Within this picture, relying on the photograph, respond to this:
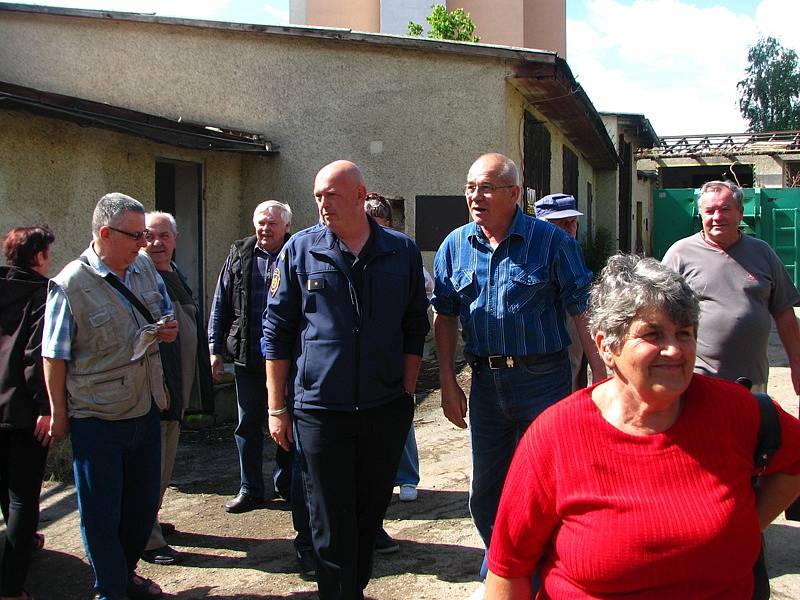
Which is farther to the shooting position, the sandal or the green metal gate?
the green metal gate

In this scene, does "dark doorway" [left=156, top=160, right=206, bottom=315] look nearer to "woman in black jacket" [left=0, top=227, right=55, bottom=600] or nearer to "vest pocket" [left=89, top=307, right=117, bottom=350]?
"woman in black jacket" [left=0, top=227, right=55, bottom=600]

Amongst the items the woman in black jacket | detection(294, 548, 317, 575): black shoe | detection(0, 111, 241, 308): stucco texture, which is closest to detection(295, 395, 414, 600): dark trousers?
detection(294, 548, 317, 575): black shoe

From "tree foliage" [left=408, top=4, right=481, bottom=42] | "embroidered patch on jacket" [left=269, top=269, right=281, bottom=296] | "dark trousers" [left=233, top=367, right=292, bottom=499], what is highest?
"tree foliage" [left=408, top=4, right=481, bottom=42]

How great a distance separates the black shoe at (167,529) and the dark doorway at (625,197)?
707 inches

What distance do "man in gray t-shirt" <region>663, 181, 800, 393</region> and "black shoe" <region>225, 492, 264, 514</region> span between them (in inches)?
114

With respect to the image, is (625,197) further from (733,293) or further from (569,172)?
(733,293)

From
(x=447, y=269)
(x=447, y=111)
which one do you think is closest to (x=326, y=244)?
(x=447, y=269)

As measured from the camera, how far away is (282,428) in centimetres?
350

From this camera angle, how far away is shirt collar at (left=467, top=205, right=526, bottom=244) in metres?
3.61

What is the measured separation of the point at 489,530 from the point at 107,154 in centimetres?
645

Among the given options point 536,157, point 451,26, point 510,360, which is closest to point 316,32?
point 536,157

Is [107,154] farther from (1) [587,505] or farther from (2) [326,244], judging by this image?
(1) [587,505]

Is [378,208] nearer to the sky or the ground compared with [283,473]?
nearer to the sky

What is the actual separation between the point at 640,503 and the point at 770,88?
5108cm
